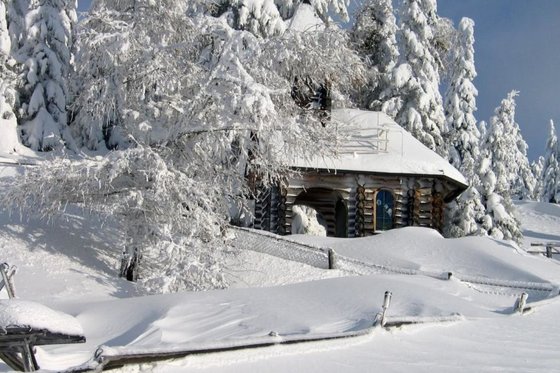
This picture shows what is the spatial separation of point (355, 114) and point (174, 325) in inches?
797

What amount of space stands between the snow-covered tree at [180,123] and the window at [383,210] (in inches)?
347

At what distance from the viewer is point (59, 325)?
13.4ft

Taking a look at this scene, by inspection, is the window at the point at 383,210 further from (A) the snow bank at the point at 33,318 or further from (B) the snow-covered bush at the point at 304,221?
(A) the snow bank at the point at 33,318

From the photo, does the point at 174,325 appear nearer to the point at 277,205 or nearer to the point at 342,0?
the point at 277,205

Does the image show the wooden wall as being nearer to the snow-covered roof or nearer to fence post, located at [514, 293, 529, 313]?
the snow-covered roof

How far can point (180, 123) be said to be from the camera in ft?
48.4

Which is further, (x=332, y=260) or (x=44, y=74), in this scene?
(x=44, y=74)

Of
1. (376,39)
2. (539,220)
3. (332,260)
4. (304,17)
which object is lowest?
(539,220)

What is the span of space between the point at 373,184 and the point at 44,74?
19049 millimetres

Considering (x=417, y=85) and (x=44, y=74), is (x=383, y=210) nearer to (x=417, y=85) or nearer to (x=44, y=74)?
(x=417, y=85)

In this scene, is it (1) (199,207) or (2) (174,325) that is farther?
(1) (199,207)

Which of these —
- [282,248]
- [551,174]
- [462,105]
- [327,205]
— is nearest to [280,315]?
[282,248]

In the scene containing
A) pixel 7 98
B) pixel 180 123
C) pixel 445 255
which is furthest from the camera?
pixel 7 98

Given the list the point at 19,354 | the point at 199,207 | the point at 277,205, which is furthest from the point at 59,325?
the point at 277,205
